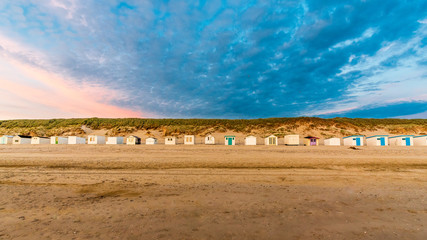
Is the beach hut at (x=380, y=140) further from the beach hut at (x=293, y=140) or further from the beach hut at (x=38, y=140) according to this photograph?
the beach hut at (x=38, y=140)

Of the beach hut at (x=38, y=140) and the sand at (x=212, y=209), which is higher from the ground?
the beach hut at (x=38, y=140)

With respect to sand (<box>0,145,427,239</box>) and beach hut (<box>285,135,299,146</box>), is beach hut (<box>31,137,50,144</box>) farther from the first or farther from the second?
beach hut (<box>285,135,299,146</box>)

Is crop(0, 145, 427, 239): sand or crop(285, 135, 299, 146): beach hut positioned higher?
crop(285, 135, 299, 146): beach hut

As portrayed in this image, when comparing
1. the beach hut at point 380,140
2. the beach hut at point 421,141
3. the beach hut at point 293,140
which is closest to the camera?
the beach hut at point 421,141

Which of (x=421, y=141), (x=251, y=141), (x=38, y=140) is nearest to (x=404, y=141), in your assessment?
(x=421, y=141)

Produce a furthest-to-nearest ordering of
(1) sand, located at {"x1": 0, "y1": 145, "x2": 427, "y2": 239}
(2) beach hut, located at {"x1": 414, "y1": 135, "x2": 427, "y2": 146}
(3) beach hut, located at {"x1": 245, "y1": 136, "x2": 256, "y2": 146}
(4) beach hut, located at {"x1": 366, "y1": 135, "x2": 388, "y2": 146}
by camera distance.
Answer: (3) beach hut, located at {"x1": 245, "y1": 136, "x2": 256, "y2": 146}
(4) beach hut, located at {"x1": 366, "y1": 135, "x2": 388, "y2": 146}
(2) beach hut, located at {"x1": 414, "y1": 135, "x2": 427, "y2": 146}
(1) sand, located at {"x1": 0, "y1": 145, "x2": 427, "y2": 239}

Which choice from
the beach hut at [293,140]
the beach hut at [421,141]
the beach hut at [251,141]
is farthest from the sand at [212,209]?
the beach hut at [421,141]

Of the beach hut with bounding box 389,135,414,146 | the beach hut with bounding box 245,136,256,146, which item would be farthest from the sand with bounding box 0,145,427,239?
the beach hut with bounding box 389,135,414,146

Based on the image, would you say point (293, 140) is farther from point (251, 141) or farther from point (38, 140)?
point (38, 140)

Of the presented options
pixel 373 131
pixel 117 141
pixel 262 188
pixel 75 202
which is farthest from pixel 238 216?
pixel 373 131

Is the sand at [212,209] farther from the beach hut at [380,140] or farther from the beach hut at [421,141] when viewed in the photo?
the beach hut at [421,141]

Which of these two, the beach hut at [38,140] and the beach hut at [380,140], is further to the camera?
the beach hut at [38,140]

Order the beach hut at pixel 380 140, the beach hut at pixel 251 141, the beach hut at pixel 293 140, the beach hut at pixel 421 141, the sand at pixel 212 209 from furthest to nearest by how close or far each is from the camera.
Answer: the beach hut at pixel 293 140 → the beach hut at pixel 251 141 → the beach hut at pixel 380 140 → the beach hut at pixel 421 141 → the sand at pixel 212 209

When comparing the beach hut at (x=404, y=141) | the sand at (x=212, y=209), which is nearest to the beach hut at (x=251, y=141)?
the beach hut at (x=404, y=141)
